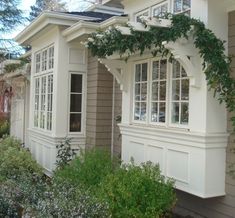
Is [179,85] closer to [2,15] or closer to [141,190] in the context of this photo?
[141,190]

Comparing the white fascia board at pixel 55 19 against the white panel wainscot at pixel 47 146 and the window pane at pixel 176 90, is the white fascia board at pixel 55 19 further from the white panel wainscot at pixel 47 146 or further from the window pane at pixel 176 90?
the window pane at pixel 176 90

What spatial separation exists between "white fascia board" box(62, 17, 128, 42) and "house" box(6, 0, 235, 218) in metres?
0.02

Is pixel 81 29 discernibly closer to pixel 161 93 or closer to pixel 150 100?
pixel 150 100

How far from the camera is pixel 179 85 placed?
5777mm

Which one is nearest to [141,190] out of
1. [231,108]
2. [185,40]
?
[231,108]

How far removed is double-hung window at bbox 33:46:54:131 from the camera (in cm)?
966

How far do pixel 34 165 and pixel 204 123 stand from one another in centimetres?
505

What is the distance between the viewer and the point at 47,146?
31.5 feet

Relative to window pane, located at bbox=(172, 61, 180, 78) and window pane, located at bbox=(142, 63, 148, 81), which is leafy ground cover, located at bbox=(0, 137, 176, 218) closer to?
window pane, located at bbox=(172, 61, 180, 78)

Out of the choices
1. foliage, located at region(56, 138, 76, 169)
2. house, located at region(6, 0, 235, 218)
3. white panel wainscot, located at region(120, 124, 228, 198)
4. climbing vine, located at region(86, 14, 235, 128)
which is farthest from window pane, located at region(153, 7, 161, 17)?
foliage, located at region(56, 138, 76, 169)

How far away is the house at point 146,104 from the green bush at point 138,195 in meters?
0.49

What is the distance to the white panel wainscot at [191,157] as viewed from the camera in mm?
5188

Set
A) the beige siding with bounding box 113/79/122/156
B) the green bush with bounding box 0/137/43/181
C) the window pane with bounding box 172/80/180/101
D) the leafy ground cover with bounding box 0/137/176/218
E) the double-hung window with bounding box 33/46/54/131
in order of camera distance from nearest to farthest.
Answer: the leafy ground cover with bounding box 0/137/176/218
the window pane with bounding box 172/80/180/101
the green bush with bounding box 0/137/43/181
the beige siding with bounding box 113/79/122/156
the double-hung window with bounding box 33/46/54/131

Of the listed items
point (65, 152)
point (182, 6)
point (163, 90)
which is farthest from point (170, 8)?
point (65, 152)
